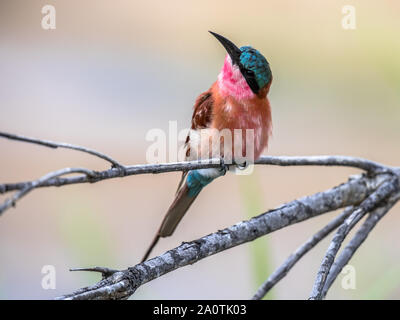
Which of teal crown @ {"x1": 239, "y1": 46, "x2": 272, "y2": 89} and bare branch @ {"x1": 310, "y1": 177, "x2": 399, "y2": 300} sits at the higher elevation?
teal crown @ {"x1": 239, "y1": 46, "x2": 272, "y2": 89}

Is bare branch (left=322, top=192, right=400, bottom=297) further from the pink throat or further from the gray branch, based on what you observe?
the pink throat

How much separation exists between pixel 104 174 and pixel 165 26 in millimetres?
1772

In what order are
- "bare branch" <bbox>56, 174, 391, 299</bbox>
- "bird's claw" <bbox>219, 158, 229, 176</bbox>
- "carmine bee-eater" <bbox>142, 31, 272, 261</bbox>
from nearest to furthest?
"bare branch" <bbox>56, 174, 391, 299</bbox> → "bird's claw" <bbox>219, 158, 229, 176</bbox> → "carmine bee-eater" <bbox>142, 31, 272, 261</bbox>

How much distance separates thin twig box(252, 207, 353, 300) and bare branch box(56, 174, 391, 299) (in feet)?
0.22

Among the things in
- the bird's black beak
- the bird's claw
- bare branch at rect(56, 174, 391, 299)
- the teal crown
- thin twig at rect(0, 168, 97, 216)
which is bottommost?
bare branch at rect(56, 174, 391, 299)

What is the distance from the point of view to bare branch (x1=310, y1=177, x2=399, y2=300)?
3.23ft

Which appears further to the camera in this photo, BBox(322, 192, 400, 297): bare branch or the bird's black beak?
the bird's black beak

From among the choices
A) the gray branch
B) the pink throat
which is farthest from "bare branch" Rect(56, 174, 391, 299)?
the pink throat

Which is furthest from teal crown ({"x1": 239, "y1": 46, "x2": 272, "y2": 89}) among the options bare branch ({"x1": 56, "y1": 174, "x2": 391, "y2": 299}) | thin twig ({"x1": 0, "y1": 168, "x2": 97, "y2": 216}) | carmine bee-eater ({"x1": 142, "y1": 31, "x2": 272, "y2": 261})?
thin twig ({"x1": 0, "y1": 168, "x2": 97, "y2": 216})

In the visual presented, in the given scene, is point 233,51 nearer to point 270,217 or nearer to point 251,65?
point 251,65

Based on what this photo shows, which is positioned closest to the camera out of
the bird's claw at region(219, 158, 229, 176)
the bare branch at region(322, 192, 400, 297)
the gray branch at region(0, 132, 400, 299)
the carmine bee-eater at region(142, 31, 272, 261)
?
the gray branch at region(0, 132, 400, 299)

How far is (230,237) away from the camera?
1.15 metres

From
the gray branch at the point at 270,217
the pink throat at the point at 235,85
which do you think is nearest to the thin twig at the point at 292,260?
the gray branch at the point at 270,217

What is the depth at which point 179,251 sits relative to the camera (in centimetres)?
103
